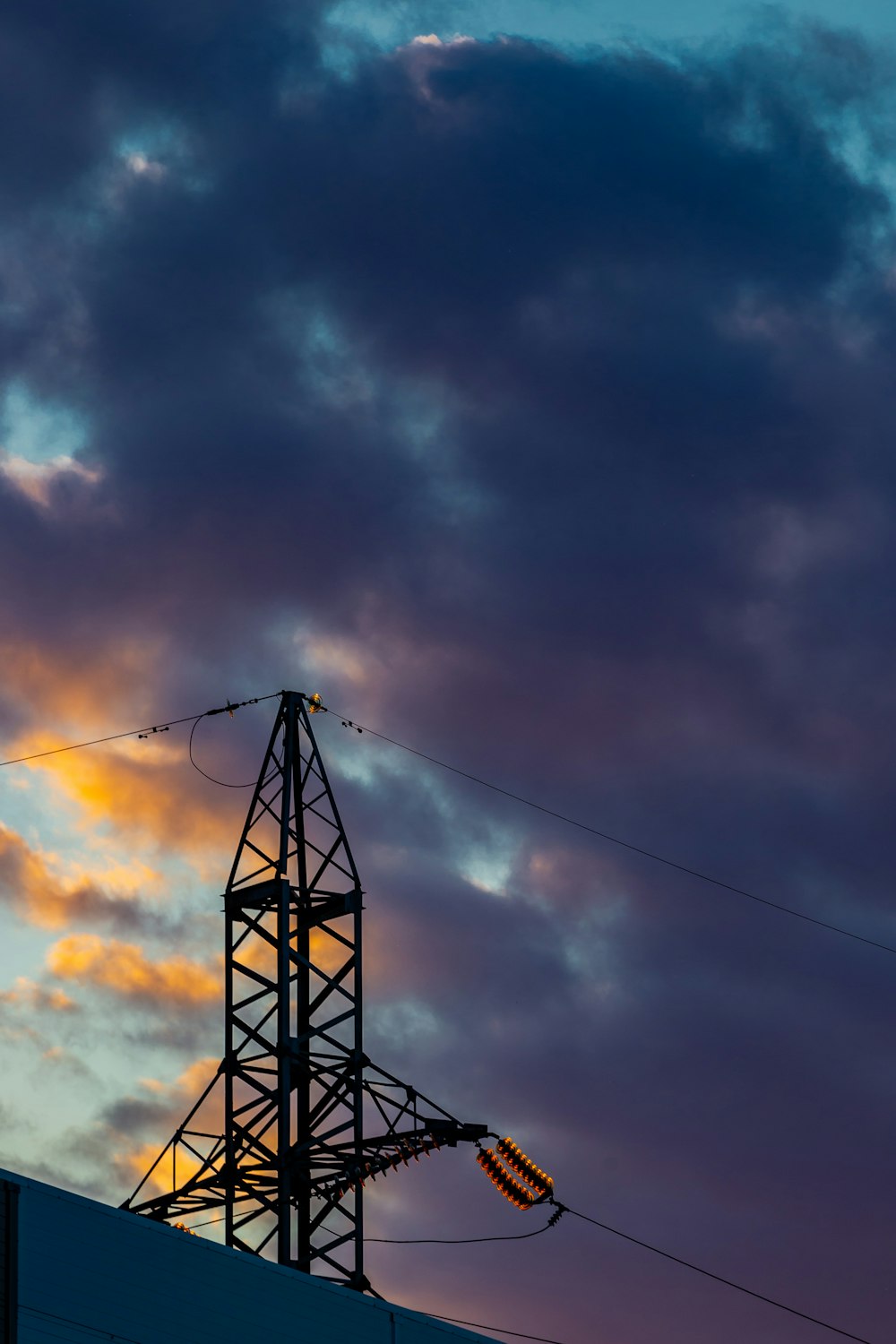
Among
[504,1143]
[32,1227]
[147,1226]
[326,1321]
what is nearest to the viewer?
[32,1227]

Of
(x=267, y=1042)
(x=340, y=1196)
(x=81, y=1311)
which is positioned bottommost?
(x=81, y=1311)

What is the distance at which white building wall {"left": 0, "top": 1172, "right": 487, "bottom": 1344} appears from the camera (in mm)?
36438

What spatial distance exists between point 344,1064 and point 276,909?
14.8 feet

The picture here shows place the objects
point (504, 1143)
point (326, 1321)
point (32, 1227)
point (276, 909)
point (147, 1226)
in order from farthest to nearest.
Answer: point (276, 909), point (504, 1143), point (326, 1321), point (147, 1226), point (32, 1227)

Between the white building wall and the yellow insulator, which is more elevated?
the yellow insulator

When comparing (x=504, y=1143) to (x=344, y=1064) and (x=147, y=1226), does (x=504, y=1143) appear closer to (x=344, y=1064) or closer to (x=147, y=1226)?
(x=344, y=1064)

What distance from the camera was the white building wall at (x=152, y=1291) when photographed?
120ft

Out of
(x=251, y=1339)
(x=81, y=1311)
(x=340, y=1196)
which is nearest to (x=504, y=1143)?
(x=340, y=1196)

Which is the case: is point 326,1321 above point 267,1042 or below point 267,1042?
below

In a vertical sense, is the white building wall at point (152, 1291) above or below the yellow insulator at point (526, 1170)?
below

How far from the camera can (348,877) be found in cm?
5922

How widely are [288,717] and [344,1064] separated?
10.00m

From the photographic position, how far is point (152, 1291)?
127 ft

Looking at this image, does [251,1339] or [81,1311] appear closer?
[81,1311]
